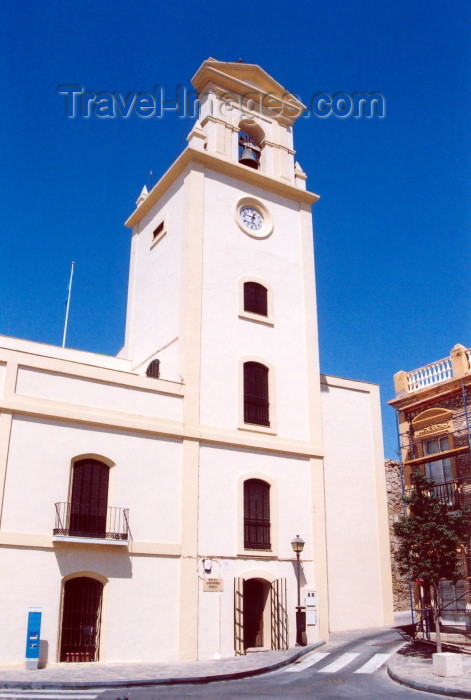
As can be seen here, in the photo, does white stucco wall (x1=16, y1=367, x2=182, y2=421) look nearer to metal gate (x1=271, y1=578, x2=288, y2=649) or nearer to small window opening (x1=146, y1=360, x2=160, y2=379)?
small window opening (x1=146, y1=360, x2=160, y2=379)

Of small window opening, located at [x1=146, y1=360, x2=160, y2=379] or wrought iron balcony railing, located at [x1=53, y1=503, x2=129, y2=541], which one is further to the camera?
small window opening, located at [x1=146, y1=360, x2=160, y2=379]

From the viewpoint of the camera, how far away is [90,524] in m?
17.6

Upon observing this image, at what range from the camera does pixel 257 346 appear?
22.8 meters

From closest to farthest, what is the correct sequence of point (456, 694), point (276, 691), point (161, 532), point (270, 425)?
point (456, 694) < point (276, 691) < point (161, 532) < point (270, 425)

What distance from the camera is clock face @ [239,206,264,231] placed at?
24531 mm

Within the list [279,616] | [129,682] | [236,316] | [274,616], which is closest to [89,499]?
[129,682]

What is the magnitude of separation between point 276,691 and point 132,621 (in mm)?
5421

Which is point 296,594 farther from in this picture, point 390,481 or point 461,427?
point 390,481

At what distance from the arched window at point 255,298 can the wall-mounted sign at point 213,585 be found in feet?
30.0

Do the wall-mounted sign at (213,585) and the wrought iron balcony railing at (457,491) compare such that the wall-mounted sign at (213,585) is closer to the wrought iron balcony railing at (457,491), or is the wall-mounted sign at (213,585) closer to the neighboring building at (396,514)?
the wrought iron balcony railing at (457,491)

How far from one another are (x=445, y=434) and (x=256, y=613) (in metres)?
9.00

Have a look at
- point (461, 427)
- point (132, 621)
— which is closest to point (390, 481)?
point (461, 427)

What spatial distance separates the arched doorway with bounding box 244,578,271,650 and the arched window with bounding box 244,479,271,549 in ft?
3.69

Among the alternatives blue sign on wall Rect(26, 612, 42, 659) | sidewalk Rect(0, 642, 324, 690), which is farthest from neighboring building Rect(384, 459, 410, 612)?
blue sign on wall Rect(26, 612, 42, 659)
